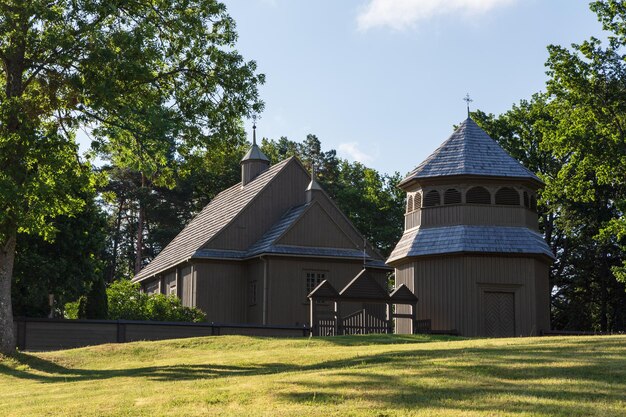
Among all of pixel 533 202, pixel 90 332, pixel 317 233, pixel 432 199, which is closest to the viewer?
pixel 90 332

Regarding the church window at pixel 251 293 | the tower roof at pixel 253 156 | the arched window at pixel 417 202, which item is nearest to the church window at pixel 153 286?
the tower roof at pixel 253 156

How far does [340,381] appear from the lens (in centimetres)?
1802

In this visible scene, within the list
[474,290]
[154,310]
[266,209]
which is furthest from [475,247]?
[154,310]

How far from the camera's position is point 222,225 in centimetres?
4697

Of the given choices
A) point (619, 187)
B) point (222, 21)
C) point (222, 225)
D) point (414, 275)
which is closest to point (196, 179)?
point (222, 225)

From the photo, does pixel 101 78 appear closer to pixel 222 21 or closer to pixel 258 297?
pixel 222 21

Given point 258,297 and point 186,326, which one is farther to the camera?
point 258,297

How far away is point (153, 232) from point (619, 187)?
1512 inches

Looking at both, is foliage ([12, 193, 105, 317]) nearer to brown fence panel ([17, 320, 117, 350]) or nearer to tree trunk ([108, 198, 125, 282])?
brown fence panel ([17, 320, 117, 350])

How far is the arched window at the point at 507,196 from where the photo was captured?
38156 millimetres

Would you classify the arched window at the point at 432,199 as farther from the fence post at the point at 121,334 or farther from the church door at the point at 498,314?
the fence post at the point at 121,334

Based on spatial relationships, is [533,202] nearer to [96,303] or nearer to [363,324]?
[363,324]

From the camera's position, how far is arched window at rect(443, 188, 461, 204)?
125 feet

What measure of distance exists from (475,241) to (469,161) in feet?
12.1
